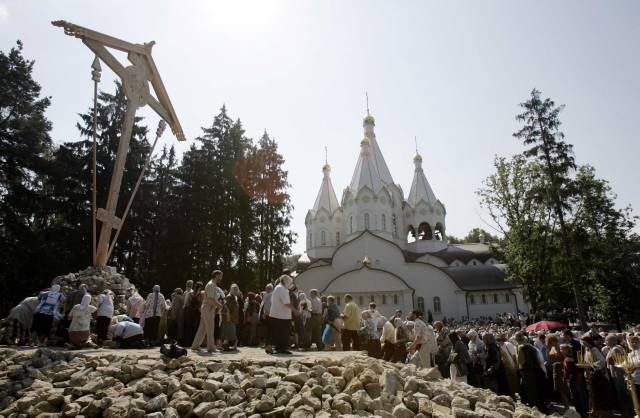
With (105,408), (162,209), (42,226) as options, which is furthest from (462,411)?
(42,226)

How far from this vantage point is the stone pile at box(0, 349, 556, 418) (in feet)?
19.0

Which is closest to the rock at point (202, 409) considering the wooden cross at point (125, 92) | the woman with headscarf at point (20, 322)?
the woman with headscarf at point (20, 322)

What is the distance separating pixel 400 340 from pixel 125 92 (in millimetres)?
12441

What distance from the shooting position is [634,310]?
2917 centimetres

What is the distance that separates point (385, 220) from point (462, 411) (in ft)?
117

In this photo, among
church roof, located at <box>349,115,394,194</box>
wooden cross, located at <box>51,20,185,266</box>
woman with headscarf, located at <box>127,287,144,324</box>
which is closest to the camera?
woman with headscarf, located at <box>127,287,144,324</box>

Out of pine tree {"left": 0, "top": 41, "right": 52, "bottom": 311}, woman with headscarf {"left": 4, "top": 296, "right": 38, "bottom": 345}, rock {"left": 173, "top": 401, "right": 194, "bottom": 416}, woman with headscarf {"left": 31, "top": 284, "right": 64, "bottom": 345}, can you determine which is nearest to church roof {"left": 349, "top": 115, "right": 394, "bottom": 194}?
pine tree {"left": 0, "top": 41, "right": 52, "bottom": 311}

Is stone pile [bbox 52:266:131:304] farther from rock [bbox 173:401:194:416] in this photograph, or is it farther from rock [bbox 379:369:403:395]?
rock [bbox 379:369:403:395]

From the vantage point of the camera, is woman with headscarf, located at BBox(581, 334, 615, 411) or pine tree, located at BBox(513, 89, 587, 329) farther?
pine tree, located at BBox(513, 89, 587, 329)

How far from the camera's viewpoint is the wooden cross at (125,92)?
13.6 metres

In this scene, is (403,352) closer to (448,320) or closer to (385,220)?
(448,320)

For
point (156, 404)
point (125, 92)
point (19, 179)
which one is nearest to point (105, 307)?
point (156, 404)

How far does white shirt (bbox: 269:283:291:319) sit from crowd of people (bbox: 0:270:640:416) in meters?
0.02

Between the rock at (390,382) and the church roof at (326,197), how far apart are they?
38.2m
